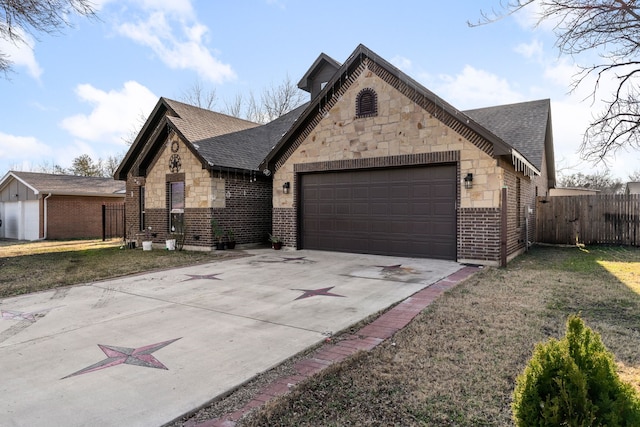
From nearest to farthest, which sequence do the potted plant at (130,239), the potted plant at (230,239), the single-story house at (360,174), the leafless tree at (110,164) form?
the single-story house at (360,174)
the potted plant at (230,239)
the potted plant at (130,239)
the leafless tree at (110,164)

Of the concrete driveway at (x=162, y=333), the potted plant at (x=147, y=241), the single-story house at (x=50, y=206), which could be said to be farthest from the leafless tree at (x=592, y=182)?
the single-story house at (x=50, y=206)

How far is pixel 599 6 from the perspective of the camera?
629cm

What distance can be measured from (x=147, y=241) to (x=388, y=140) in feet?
32.6

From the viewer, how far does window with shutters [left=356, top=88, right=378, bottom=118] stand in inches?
446

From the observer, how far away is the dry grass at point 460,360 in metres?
2.85

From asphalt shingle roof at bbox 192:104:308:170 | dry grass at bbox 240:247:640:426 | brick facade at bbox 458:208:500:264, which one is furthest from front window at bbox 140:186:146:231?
dry grass at bbox 240:247:640:426

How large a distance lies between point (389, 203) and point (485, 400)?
851 centimetres

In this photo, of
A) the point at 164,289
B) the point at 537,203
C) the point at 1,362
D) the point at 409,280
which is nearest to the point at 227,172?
the point at 164,289

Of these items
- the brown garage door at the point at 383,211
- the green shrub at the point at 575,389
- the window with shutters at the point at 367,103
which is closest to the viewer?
the green shrub at the point at 575,389

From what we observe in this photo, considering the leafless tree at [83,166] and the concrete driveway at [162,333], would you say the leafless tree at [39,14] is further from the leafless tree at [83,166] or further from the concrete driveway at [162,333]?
the leafless tree at [83,166]

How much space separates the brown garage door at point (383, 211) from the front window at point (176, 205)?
4.79m

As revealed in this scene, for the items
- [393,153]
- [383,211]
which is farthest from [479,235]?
[393,153]

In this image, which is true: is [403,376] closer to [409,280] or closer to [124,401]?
[124,401]

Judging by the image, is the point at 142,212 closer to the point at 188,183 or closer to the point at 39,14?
the point at 188,183
